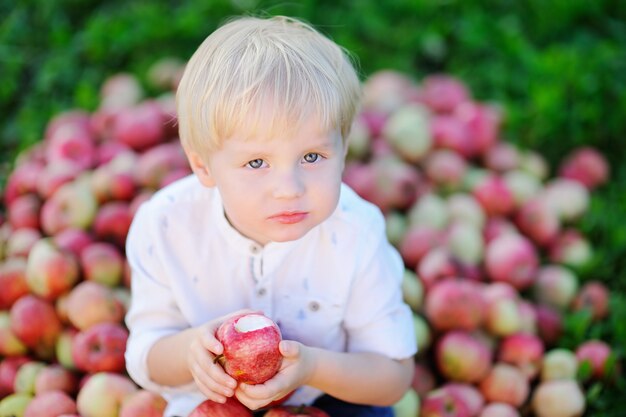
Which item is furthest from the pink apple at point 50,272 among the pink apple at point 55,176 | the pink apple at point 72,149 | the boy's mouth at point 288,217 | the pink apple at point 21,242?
the boy's mouth at point 288,217

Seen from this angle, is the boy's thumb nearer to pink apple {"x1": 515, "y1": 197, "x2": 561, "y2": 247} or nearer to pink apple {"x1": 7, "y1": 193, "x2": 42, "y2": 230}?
pink apple {"x1": 7, "y1": 193, "x2": 42, "y2": 230}

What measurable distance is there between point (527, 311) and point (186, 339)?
4.29ft

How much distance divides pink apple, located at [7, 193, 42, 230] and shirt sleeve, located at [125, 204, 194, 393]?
0.94 metres

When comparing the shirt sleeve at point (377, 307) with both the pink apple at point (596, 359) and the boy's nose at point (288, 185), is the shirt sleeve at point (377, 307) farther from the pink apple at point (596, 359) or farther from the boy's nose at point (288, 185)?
the pink apple at point (596, 359)

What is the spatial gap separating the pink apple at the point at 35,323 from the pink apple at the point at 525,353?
147cm

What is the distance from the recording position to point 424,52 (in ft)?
12.7

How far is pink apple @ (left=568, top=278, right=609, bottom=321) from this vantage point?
2779 mm

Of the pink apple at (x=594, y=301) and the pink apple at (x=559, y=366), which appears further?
the pink apple at (x=594, y=301)

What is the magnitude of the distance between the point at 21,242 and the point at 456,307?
4.98ft

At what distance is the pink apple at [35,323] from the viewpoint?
8.07 ft

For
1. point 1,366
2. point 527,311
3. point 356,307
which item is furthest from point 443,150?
point 1,366

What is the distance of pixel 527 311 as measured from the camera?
105 inches

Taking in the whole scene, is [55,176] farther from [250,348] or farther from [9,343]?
[250,348]

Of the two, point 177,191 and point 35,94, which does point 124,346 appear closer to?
point 177,191
